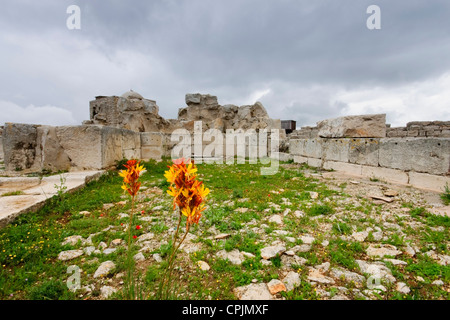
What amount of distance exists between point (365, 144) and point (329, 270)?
5.81 meters

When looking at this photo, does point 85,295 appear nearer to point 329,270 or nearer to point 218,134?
point 329,270

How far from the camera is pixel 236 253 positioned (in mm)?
2506

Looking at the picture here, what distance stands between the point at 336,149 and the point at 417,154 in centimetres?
268

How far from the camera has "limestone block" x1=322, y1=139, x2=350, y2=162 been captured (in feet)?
24.2

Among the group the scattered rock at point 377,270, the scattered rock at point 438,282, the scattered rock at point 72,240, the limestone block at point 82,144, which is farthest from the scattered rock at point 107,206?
the scattered rock at point 438,282

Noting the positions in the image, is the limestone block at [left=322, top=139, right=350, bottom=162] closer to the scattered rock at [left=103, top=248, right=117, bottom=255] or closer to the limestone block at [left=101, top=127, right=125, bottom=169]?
the scattered rock at [left=103, top=248, right=117, bottom=255]

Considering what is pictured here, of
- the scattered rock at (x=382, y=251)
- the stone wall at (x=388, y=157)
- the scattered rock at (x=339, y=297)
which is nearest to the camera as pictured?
the scattered rock at (x=339, y=297)

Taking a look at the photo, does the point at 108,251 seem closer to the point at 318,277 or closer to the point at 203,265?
the point at 203,265

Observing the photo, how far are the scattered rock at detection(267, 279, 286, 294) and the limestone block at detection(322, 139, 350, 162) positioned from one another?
6633 mm

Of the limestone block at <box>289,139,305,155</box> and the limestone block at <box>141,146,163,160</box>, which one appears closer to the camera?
the limestone block at <box>289,139,305,155</box>

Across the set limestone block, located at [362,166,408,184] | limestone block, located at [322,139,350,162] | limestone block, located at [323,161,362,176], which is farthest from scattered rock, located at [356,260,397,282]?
limestone block, located at [322,139,350,162]

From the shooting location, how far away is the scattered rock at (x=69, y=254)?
7.77 feet

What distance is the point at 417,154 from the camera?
5.21 m

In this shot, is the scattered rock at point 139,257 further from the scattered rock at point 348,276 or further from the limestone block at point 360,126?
the limestone block at point 360,126
